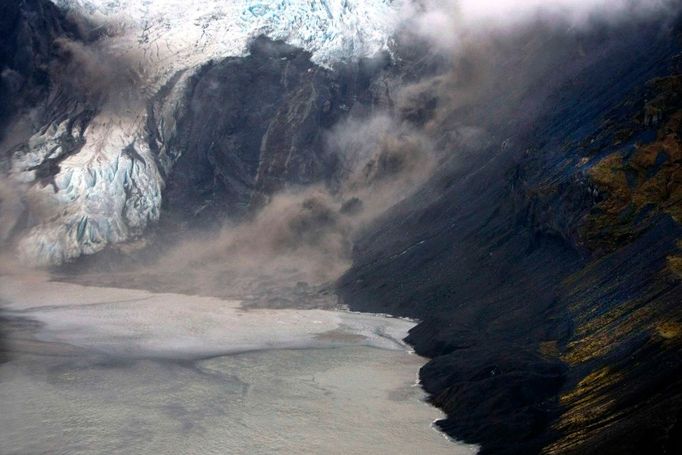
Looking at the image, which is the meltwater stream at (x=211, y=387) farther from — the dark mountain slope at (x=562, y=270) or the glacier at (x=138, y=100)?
the glacier at (x=138, y=100)

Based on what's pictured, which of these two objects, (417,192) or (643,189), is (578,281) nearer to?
→ (643,189)

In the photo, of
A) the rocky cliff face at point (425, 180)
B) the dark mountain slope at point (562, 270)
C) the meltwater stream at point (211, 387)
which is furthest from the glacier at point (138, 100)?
the dark mountain slope at point (562, 270)

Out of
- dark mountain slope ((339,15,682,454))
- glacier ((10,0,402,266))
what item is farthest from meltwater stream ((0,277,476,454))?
glacier ((10,0,402,266))

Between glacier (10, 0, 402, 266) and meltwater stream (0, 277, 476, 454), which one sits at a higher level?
glacier (10, 0, 402, 266)

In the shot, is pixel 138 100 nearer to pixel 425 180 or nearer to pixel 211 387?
pixel 425 180

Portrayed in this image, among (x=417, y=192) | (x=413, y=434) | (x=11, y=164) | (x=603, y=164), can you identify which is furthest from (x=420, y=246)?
(x=11, y=164)

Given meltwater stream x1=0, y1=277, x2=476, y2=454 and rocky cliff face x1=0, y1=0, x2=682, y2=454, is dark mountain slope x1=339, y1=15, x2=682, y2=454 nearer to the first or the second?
rocky cliff face x1=0, y1=0, x2=682, y2=454
